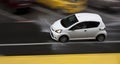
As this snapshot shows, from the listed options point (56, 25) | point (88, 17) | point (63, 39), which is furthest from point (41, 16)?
point (88, 17)

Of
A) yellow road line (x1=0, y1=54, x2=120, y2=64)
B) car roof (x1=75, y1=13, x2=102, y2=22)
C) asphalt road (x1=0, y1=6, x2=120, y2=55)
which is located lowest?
yellow road line (x1=0, y1=54, x2=120, y2=64)

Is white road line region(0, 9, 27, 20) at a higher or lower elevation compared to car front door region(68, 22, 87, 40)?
higher

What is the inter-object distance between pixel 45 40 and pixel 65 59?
A: 42 cm

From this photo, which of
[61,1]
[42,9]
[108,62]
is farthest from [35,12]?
[108,62]

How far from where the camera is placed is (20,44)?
5066 millimetres

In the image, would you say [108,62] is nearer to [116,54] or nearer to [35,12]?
[116,54]

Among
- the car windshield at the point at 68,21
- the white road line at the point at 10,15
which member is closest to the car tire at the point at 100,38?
the car windshield at the point at 68,21

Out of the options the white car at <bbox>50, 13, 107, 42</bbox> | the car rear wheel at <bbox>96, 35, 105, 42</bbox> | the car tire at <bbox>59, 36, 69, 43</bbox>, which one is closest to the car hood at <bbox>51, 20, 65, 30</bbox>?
the white car at <bbox>50, 13, 107, 42</bbox>

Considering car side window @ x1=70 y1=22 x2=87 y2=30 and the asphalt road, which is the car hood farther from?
car side window @ x1=70 y1=22 x2=87 y2=30

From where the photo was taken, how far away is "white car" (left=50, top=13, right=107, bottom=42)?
5.03 metres

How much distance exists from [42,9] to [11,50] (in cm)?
79

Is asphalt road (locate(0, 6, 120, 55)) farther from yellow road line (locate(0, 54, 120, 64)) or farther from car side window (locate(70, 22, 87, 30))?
car side window (locate(70, 22, 87, 30))

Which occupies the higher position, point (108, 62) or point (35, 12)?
point (35, 12)

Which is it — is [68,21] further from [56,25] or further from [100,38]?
[100,38]
